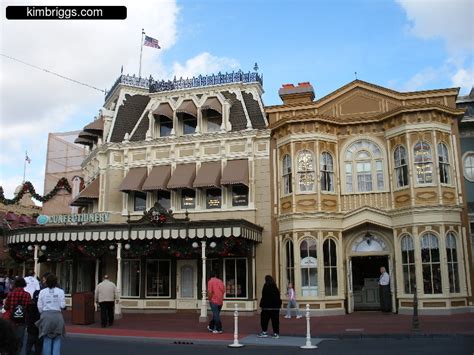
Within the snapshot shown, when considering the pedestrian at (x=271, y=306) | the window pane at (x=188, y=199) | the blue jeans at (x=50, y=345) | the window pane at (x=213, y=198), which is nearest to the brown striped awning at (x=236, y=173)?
the window pane at (x=213, y=198)

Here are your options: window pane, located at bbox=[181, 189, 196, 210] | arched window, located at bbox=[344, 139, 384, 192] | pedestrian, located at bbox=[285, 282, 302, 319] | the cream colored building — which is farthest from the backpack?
arched window, located at bbox=[344, 139, 384, 192]

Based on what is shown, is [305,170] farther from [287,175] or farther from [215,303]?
[215,303]

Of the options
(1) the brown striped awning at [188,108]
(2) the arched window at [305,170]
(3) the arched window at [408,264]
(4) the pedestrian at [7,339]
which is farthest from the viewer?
(1) the brown striped awning at [188,108]

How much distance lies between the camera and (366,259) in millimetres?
24781

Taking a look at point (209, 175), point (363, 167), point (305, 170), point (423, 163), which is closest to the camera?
point (423, 163)

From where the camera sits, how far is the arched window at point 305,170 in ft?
75.7

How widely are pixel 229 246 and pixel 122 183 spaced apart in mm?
7208

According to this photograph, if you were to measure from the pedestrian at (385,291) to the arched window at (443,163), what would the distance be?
4.53 meters

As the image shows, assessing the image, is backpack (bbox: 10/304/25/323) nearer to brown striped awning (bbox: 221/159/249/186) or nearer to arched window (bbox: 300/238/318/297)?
arched window (bbox: 300/238/318/297)

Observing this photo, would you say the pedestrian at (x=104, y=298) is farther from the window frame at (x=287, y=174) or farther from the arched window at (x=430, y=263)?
the arched window at (x=430, y=263)

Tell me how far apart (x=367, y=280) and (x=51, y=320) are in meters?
17.3

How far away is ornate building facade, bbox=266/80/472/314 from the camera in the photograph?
21312 mm

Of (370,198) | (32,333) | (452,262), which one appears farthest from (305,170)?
(32,333)

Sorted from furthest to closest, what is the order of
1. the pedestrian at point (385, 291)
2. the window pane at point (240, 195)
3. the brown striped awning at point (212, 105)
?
the brown striped awning at point (212, 105), the window pane at point (240, 195), the pedestrian at point (385, 291)
